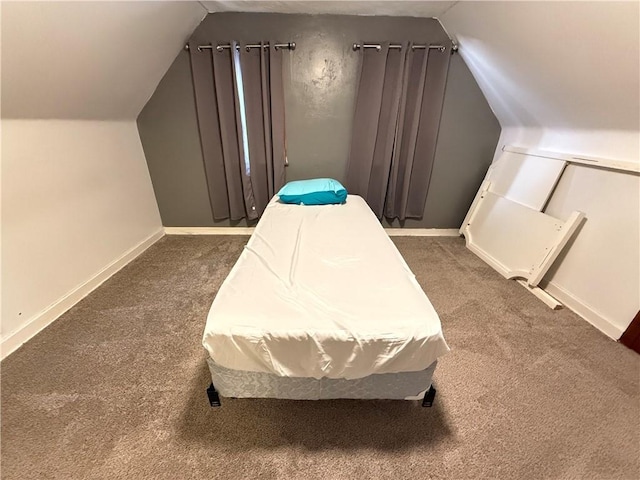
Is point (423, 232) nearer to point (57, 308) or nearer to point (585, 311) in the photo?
point (585, 311)

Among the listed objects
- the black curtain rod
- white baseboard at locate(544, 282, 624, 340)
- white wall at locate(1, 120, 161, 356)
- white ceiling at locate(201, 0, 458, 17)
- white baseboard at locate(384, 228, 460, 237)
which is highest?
white ceiling at locate(201, 0, 458, 17)

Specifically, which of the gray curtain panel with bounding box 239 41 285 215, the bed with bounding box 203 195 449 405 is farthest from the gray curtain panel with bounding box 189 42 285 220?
the bed with bounding box 203 195 449 405

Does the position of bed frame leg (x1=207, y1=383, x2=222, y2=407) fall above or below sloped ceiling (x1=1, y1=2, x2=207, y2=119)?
below

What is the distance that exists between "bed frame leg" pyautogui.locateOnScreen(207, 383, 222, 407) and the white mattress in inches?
10.1

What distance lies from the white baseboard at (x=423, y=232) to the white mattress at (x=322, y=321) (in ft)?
6.18

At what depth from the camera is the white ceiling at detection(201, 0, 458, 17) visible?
87.9 inches

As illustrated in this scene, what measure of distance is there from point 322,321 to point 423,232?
251cm

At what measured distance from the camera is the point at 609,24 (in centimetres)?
136

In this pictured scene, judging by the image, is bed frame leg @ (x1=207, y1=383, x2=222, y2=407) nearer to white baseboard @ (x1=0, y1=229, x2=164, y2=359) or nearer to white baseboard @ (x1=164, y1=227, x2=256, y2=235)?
white baseboard @ (x1=0, y1=229, x2=164, y2=359)

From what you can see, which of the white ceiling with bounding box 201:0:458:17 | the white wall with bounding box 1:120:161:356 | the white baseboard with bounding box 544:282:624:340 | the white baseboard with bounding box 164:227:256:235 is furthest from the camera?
the white baseboard with bounding box 164:227:256:235

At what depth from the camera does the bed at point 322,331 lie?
1.03 m

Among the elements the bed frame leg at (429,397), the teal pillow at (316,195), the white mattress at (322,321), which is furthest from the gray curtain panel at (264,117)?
the bed frame leg at (429,397)

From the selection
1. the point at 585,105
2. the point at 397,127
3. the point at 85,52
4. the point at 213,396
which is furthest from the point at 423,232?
the point at 85,52

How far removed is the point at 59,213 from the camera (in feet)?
6.22
